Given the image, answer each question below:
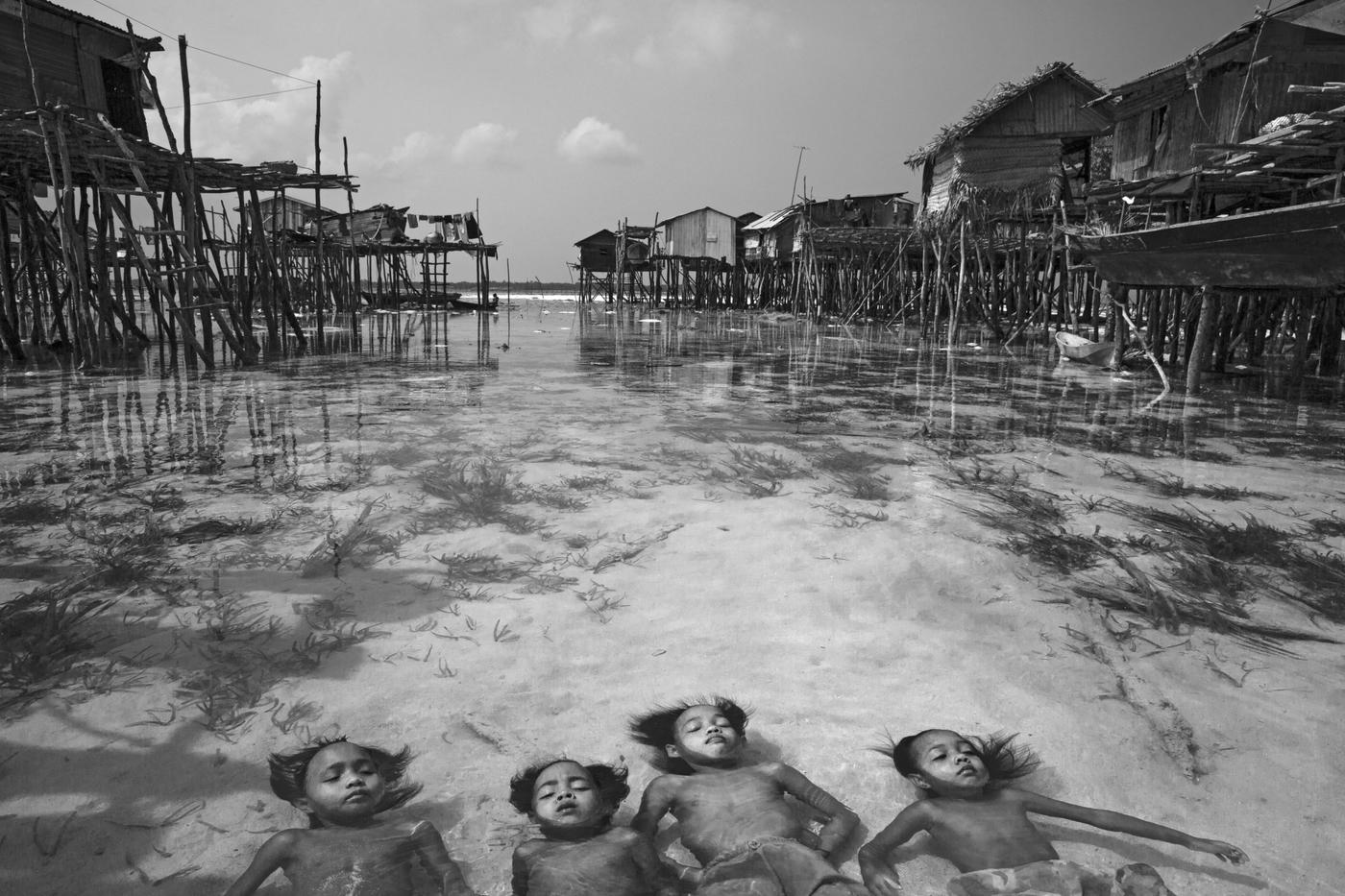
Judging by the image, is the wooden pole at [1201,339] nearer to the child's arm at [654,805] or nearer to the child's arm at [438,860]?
the child's arm at [654,805]

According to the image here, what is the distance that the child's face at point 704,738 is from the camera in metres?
2.16

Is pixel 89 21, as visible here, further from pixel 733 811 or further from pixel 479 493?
pixel 733 811

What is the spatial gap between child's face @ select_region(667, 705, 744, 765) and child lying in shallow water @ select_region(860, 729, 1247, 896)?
0.45 m

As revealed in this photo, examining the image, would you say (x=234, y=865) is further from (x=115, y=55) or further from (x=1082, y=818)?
(x=115, y=55)

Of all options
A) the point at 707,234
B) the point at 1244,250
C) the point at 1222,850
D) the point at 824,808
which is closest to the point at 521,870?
the point at 824,808

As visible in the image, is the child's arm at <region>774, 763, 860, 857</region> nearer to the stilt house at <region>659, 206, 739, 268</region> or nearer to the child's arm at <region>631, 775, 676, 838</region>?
the child's arm at <region>631, 775, 676, 838</region>

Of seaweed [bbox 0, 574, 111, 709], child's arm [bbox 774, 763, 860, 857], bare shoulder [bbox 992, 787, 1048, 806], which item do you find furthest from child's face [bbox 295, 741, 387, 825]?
bare shoulder [bbox 992, 787, 1048, 806]

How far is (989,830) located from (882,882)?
334 millimetres

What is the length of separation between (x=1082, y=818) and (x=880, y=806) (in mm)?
488

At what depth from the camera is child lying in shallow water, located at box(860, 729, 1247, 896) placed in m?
1.75

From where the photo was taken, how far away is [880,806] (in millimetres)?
2074

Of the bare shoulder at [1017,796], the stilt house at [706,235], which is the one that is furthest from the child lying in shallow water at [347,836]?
the stilt house at [706,235]

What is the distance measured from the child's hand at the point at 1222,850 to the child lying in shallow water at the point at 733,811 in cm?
79

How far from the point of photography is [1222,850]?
6.05 feet
